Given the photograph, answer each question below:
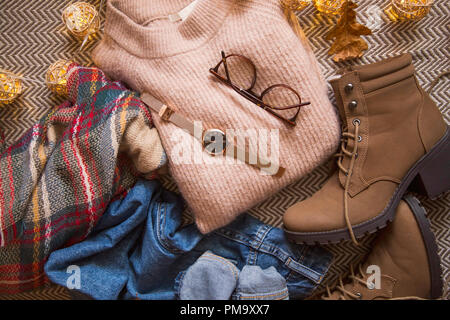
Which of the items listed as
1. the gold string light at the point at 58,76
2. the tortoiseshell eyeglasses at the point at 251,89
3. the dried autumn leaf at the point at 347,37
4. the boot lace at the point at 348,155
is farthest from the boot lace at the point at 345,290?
the gold string light at the point at 58,76

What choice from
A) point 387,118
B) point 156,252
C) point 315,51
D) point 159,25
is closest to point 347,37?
point 315,51

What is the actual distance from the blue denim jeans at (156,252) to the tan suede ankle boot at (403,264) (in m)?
0.10

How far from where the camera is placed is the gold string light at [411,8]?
730 millimetres

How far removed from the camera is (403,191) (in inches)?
28.9

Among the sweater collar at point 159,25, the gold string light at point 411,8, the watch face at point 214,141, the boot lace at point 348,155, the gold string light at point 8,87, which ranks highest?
the gold string light at point 411,8

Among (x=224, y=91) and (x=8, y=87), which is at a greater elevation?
(x=224, y=91)

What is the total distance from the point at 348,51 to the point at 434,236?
457 millimetres

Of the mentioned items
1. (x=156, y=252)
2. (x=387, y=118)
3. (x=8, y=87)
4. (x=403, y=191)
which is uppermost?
(x=387, y=118)

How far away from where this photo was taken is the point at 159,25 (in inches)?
29.9

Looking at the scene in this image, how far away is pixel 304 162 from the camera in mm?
724

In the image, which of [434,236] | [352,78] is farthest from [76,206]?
[434,236]

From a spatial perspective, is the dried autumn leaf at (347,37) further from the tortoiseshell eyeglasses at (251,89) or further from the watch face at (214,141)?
the watch face at (214,141)

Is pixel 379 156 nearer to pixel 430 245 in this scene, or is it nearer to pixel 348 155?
pixel 348 155

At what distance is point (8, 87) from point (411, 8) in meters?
0.93
